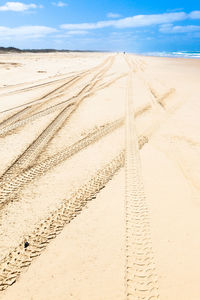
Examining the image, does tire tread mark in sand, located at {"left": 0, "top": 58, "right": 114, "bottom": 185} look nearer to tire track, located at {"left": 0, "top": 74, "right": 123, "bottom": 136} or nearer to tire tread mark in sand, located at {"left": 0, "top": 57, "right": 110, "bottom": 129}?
tire track, located at {"left": 0, "top": 74, "right": 123, "bottom": 136}

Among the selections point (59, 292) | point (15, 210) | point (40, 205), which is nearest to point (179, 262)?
point (59, 292)

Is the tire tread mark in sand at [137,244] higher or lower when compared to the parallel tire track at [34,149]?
lower

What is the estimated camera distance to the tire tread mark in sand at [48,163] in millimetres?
3671

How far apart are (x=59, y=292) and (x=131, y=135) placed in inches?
167

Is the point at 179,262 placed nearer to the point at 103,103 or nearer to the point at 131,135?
the point at 131,135

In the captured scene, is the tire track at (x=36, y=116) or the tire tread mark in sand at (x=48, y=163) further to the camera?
the tire track at (x=36, y=116)

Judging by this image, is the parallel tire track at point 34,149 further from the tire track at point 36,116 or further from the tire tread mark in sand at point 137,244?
the tire tread mark in sand at point 137,244

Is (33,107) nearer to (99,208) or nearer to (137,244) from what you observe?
(99,208)

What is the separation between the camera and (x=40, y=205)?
340cm

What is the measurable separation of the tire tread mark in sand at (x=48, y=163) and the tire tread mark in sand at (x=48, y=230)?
0.83 m

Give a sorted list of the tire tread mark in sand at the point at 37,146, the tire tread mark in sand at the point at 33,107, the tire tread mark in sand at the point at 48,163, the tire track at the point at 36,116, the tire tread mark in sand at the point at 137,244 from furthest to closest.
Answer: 1. the tire tread mark in sand at the point at 33,107
2. the tire track at the point at 36,116
3. the tire tread mark in sand at the point at 37,146
4. the tire tread mark in sand at the point at 48,163
5. the tire tread mark in sand at the point at 137,244

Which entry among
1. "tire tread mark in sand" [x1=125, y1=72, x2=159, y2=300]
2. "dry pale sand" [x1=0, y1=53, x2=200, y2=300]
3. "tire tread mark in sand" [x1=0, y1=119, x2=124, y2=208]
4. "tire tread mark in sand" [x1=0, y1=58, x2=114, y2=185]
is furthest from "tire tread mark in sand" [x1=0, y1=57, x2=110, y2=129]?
"tire tread mark in sand" [x1=125, y1=72, x2=159, y2=300]

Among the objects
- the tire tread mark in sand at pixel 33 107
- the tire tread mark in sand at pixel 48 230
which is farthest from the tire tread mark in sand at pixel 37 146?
the tire tread mark in sand at pixel 48 230

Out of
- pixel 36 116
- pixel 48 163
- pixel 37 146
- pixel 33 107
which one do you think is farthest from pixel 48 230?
pixel 33 107
